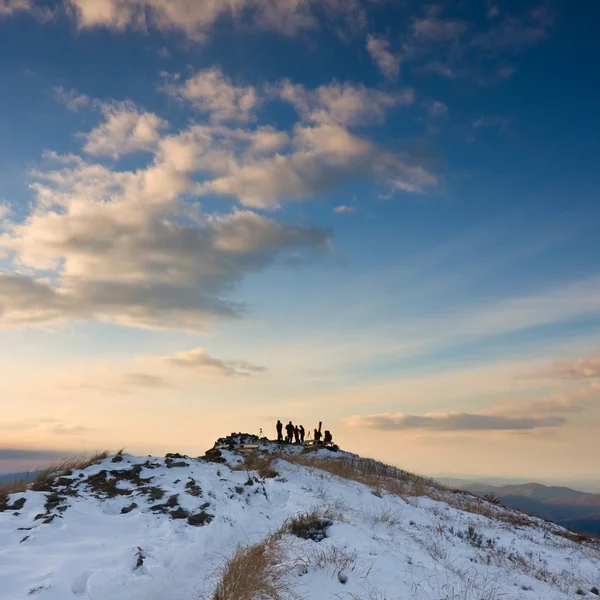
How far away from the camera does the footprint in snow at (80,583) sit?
6289mm

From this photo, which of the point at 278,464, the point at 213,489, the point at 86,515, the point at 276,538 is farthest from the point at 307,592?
the point at 278,464

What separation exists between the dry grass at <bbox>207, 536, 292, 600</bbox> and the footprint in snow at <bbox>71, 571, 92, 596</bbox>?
176 cm

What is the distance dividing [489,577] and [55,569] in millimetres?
7716

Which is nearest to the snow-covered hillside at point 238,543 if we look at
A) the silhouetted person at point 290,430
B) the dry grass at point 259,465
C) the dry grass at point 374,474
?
the dry grass at point 259,465

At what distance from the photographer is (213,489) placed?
43.1 ft

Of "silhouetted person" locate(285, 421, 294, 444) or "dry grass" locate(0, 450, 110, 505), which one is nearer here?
"dry grass" locate(0, 450, 110, 505)

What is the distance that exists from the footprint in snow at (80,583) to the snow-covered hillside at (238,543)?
0.05ft

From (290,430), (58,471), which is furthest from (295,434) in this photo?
(58,471)

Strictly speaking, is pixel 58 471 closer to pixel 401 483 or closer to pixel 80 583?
pixel 80 583

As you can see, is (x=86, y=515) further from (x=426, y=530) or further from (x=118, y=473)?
(x=426, y=530)

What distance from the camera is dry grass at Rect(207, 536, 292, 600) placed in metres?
6.00

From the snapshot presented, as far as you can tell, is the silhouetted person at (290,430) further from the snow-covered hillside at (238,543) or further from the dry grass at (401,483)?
the snow-covered hillside at (238,543)

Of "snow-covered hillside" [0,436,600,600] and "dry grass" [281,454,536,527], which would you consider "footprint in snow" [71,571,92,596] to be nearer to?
"snow-covered hillside" [0,436,600,600]

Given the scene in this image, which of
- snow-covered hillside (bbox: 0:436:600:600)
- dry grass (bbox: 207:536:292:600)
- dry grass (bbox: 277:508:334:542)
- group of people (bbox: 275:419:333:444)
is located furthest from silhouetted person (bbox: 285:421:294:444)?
dry grass (bbox: 207:536:292:600)
